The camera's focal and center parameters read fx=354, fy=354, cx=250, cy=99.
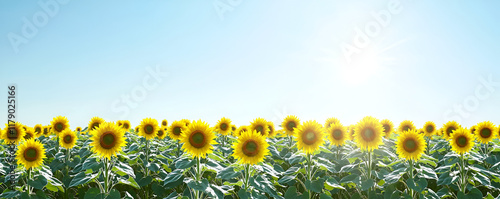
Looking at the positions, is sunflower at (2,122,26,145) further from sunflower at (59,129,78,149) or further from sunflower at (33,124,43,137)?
sunflower at (33,124,43,137)

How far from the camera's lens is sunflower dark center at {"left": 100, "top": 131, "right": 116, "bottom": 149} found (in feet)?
21.6

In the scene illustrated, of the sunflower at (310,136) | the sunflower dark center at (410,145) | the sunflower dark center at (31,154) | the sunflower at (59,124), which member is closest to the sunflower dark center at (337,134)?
the sunflower at (310,136)

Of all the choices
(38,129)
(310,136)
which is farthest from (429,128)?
(38,129)

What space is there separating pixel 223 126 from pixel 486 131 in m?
8.25

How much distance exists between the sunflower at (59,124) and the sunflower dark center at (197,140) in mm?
7531

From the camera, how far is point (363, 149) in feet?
25.0

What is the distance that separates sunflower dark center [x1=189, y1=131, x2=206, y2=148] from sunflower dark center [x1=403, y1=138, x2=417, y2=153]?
4.07m

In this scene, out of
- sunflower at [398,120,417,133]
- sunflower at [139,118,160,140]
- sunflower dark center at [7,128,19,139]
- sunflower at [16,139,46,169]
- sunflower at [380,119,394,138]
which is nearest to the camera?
sunflower at [16,139,46,169]

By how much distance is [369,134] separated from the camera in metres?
7.50

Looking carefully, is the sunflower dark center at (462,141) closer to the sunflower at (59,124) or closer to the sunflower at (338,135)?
the sunflower at (338,135)

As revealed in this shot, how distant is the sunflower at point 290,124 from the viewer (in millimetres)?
11094

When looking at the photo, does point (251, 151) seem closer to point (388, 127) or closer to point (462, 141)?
point (462, 141)

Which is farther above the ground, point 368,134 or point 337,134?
point 337,134

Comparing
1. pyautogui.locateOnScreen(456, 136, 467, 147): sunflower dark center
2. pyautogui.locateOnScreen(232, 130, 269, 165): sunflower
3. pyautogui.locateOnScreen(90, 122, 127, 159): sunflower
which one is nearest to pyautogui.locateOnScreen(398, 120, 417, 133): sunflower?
pyautogui.locateOnScreen(456, 136, 467, 147): sunflower dark center
